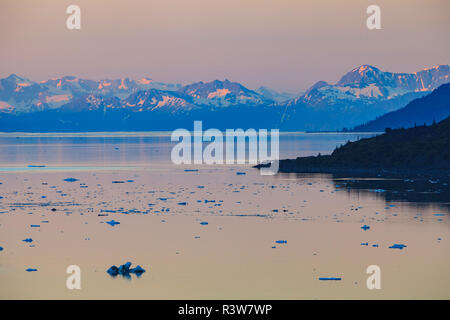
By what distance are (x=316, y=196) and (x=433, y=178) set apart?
1693 centimetres

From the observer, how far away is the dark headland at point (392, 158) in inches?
2500

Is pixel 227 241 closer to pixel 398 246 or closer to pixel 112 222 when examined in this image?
pixel 398 246

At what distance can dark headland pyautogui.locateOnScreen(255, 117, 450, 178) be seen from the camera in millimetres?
63513

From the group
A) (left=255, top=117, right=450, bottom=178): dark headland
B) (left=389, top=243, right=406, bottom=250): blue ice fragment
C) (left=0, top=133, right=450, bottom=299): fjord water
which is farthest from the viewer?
(left=255, top=117, right=450, bottom=178): dark headland

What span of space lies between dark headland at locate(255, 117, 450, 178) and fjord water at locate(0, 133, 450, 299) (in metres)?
16.4

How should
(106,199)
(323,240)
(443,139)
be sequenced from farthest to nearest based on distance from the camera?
1. (443,139)
2. (106,199)
3. (323,240)

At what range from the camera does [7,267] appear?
2181cm

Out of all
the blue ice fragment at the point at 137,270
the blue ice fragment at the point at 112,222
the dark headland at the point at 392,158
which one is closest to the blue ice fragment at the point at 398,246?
the blue ice fragment at the point at 137,270

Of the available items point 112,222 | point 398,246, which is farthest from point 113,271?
point 398,246

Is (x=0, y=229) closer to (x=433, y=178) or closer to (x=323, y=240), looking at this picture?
(x=323, y=240)

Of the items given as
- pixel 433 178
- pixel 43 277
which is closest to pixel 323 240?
pixel 43 277

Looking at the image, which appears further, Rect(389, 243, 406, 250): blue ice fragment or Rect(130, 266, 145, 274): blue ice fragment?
Rect(389, 243, 406, 250): blue ice fragment

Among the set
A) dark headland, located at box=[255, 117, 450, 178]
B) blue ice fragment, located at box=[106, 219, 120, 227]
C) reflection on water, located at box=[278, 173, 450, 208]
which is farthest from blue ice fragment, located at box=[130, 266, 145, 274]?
dark headland, located at box=[255, 117, 450, 178]

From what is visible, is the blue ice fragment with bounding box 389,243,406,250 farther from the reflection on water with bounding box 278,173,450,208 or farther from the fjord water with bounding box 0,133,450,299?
the reflection on water with bounding box 278,173,450,208
